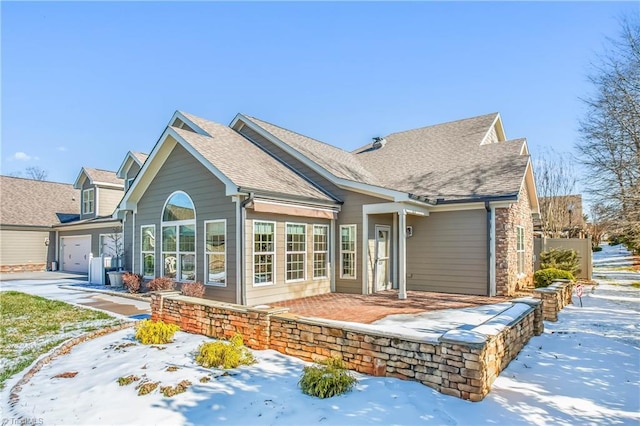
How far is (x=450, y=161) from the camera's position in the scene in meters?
15.5

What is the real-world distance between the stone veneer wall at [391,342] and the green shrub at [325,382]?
661 mm

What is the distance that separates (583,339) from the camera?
25.3 ft

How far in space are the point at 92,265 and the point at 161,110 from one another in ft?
32.4

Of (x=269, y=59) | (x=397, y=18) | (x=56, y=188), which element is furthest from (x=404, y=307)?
(x=56, y=188)

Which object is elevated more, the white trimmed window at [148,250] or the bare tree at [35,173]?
the bare tree at [35,173]

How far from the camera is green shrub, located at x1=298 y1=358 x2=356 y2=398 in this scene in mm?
4930

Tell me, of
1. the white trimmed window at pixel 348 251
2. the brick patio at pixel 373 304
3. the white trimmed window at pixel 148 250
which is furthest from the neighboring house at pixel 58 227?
the brick patio at pixel 373 304

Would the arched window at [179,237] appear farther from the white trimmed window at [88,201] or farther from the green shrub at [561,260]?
the green shrub at [561,260]

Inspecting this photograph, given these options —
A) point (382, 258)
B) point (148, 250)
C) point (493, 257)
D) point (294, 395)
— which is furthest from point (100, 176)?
point (294, 395)

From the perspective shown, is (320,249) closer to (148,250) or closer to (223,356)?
(148,250)

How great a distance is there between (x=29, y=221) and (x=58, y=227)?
157cm

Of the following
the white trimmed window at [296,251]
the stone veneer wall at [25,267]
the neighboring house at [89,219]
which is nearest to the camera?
the white trimmed window at [296,251]

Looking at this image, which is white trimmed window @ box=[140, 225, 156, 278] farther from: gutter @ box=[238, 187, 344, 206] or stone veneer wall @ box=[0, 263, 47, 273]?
stone veneer wall @ box=[0, 263, 47, 273]

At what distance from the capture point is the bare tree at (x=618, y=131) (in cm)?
1116
